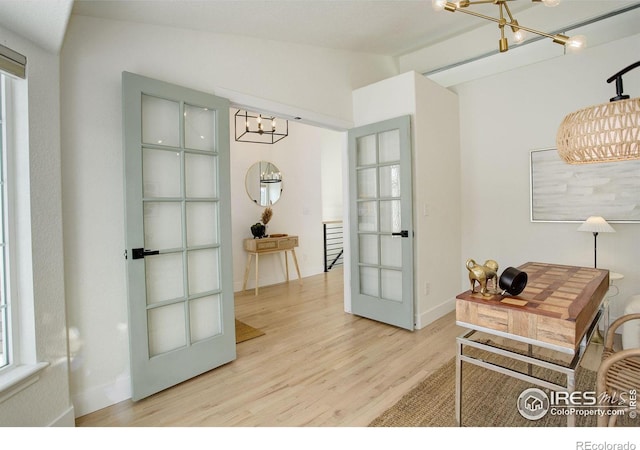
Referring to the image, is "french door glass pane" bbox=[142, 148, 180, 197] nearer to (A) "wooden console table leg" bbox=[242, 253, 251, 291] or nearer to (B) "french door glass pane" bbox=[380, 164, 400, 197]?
(B) "french door glass pane" bbox=[380, 164, 400, 197]

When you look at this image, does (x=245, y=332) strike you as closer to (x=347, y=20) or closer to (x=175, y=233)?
(x=175, y=233)

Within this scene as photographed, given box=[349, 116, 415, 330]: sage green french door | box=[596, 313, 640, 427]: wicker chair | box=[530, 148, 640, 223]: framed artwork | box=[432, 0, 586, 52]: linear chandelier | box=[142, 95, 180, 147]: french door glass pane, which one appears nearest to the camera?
box=[596, 313, 640, 427]: wicker chair

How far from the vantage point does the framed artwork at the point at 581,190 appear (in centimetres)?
294

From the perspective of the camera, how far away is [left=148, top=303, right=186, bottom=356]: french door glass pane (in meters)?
2.22

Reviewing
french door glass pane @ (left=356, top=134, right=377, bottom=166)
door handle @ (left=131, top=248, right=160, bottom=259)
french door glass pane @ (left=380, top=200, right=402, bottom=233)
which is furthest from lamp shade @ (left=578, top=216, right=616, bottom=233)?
door handle @ (left=131, top=248, right=160, bottom=259)

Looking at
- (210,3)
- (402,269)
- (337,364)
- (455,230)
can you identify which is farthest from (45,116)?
(455,230)

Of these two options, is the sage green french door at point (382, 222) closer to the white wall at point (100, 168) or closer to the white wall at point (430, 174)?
the white wall at point (430, 174)

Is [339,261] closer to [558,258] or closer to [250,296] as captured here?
[250,296]

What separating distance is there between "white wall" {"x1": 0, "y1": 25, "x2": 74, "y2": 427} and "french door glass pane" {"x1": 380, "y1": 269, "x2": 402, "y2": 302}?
2.70m

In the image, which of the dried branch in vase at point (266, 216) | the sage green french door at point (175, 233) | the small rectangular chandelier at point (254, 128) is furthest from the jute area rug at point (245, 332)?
the small rectangular chandelier at point (254, 128)

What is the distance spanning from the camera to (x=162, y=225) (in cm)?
226

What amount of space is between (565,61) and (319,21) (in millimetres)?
2455

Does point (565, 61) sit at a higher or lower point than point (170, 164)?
higher

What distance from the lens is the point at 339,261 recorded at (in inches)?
286
